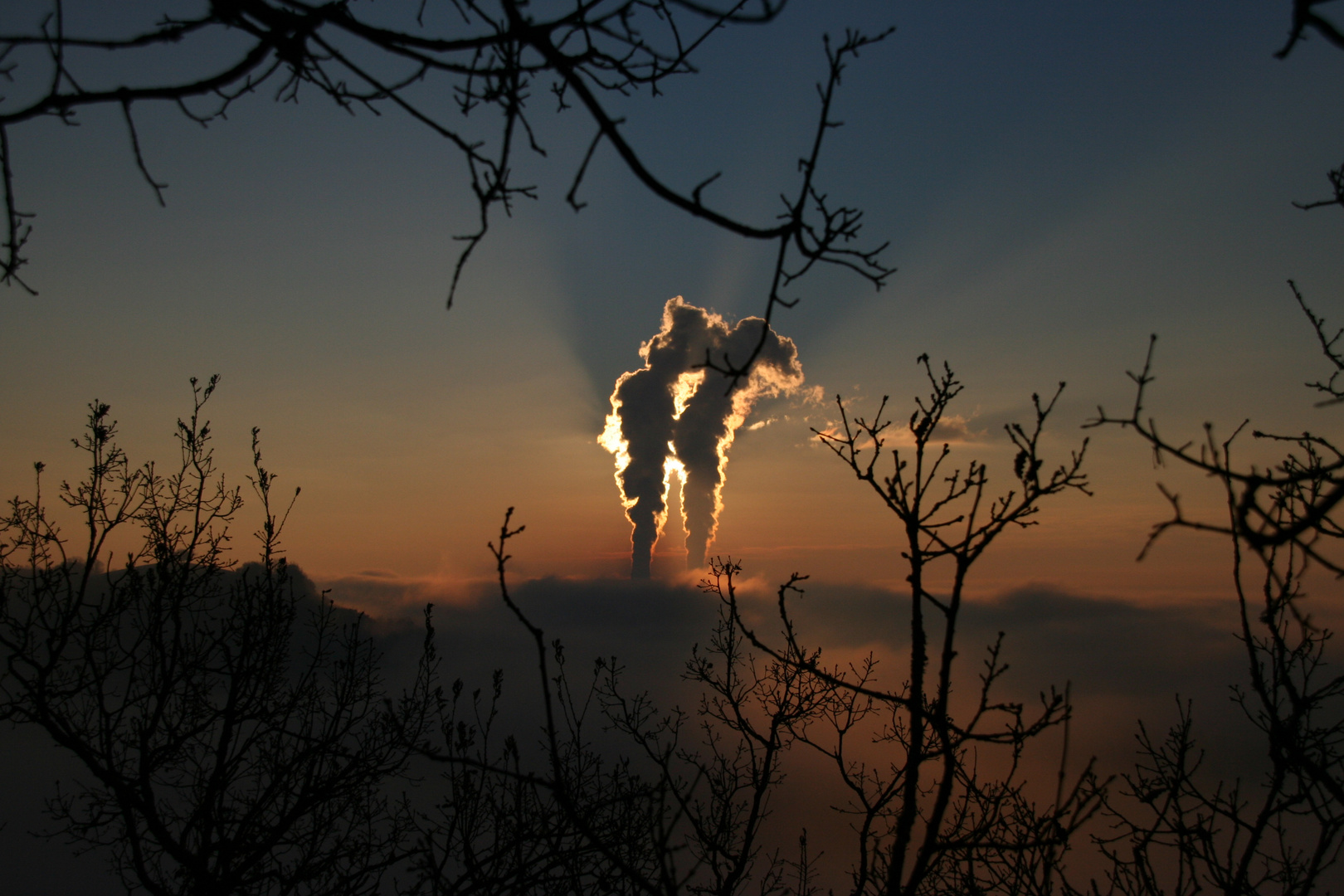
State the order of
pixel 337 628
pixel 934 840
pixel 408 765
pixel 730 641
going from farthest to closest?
1. pixel 730 641
2. pixel 337 628
3. pixel 408 765
4. pixel 934 840

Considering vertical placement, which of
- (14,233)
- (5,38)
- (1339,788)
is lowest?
(1339,788)

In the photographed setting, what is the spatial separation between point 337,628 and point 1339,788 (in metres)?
12.4

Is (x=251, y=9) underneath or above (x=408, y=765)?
above

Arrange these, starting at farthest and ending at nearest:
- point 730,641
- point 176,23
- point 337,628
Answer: point 730,641 < point 337,628 < point 176,23

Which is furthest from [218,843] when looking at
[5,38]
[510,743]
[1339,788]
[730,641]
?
[730,641]

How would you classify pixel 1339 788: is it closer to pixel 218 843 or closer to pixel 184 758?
pixel 218 843

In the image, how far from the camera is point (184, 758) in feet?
35.6

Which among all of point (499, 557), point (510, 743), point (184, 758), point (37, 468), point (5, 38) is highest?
Answer: point (5, 38)

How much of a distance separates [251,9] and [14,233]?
4.11 feet

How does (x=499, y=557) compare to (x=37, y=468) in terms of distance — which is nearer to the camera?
(x=499, y=557)

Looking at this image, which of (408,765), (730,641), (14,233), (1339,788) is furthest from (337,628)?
(1339,788)

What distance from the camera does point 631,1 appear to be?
2.29m

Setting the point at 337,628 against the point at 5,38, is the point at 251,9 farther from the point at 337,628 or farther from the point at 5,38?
the point at 337,628

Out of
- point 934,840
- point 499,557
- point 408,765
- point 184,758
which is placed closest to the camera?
point 499,557
